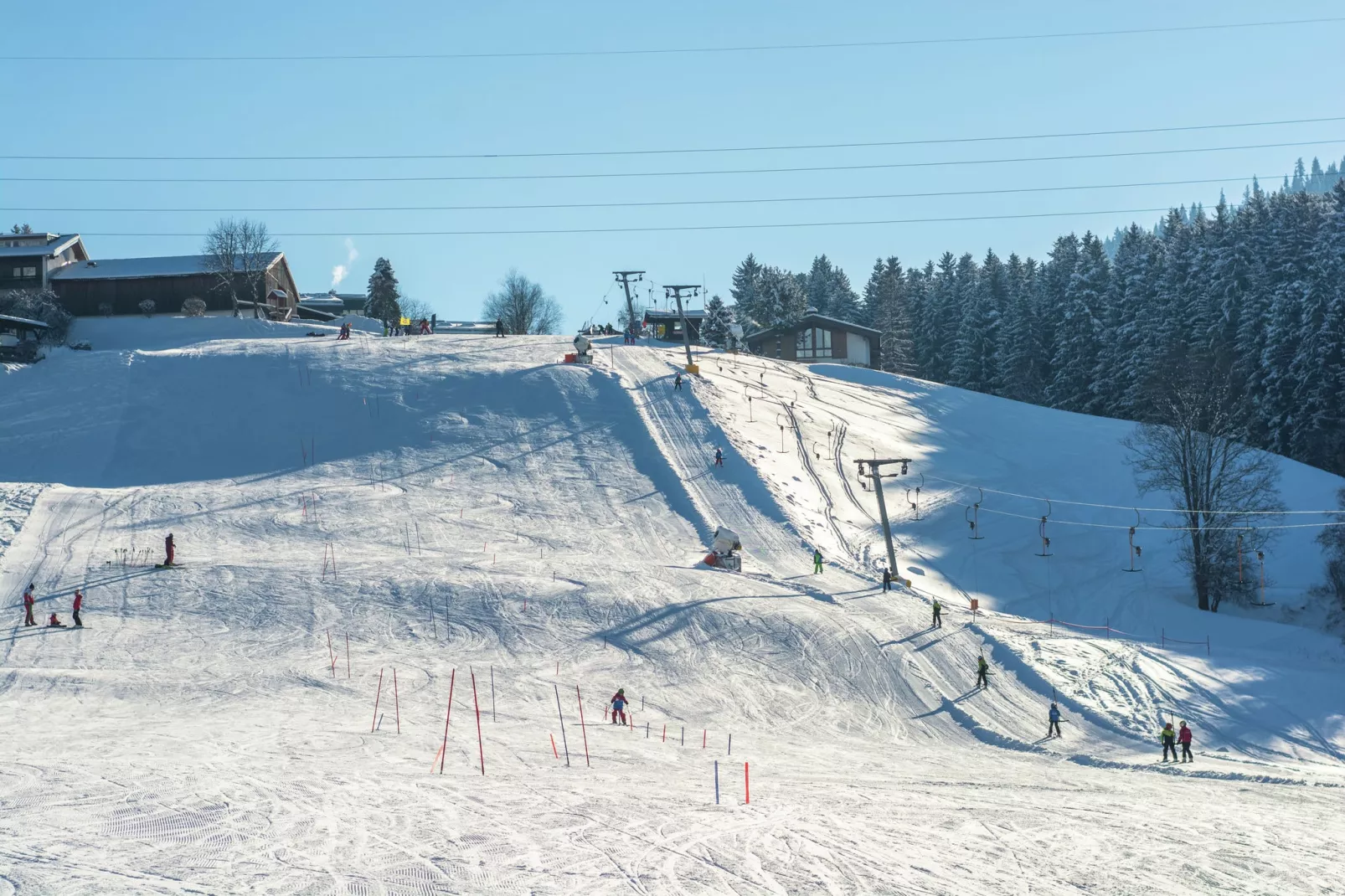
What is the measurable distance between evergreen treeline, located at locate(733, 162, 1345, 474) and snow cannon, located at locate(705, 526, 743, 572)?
30.8 metres

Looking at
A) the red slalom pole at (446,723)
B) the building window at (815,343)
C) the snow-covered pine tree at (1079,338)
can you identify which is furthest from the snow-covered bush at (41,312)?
the snow-covered pine tree at (1079,338)

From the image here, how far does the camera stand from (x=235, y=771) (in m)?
21.0

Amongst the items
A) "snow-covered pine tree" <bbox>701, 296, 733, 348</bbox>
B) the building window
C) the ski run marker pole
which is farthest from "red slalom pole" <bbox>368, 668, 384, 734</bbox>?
"snow-covered pine tree" <bbox>701, 296, 733, 348</bbox>

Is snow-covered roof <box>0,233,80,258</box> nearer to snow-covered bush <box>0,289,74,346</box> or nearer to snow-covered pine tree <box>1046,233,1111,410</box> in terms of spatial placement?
snow-covered bush <box>0,289,74,346</box>

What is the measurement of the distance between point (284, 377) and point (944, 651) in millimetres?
40678

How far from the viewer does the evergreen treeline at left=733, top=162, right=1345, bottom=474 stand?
65625 millimetres

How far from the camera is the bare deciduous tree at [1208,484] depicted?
4603 cm

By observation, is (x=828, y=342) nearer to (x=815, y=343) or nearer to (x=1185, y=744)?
(x=815, y=343)

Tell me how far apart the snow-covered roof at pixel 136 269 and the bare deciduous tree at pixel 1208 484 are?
64.1 metres

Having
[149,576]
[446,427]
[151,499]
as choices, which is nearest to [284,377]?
A: [446,427]

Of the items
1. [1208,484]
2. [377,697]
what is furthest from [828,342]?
[377,697]

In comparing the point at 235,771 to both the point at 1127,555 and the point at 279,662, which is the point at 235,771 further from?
the point at 1127,555

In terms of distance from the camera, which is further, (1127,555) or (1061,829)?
(1127,555)

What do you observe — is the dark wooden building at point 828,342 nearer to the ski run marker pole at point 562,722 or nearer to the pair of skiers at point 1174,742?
the ski run marker pole at point 562,722
